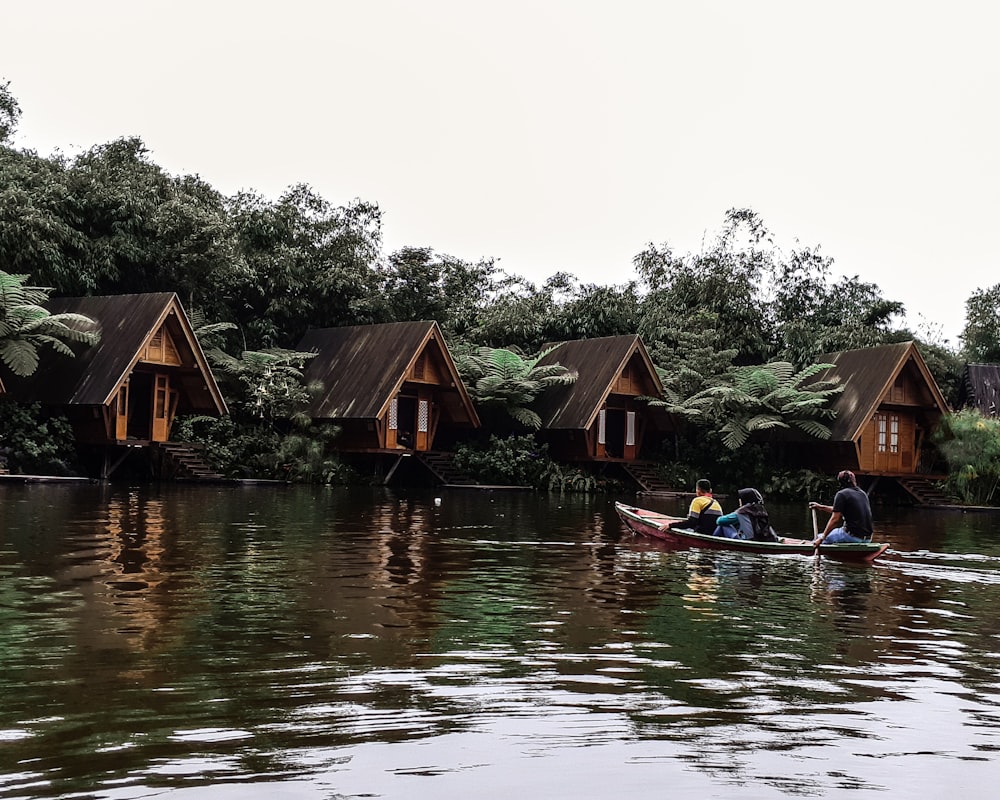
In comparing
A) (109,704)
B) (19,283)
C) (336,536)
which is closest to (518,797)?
(109,704)

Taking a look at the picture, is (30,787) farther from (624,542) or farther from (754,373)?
(754,373)

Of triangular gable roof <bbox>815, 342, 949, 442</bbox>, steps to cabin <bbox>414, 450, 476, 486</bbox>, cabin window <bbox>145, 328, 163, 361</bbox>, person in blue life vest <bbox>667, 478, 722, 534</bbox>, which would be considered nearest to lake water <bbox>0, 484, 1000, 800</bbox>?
person in blue life vest <bbox>667, 478, 722, 534</bbox>

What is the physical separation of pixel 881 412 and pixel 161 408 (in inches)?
932

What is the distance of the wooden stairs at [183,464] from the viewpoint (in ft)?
116

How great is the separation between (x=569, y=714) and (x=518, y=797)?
5.24ft

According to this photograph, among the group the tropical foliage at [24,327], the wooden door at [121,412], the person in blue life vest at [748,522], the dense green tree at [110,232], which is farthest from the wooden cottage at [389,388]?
the person in blue life vest at [748,522]

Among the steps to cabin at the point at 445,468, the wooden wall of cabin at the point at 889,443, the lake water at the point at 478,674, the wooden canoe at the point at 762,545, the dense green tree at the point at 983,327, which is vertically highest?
the dense green tree at the point at 983,327

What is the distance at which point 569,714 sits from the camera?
278 inches

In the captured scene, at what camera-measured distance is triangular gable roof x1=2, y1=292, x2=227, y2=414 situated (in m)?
33.8

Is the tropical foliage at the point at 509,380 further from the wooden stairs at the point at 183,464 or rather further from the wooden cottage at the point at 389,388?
the wooden stairs at the point at 183,464

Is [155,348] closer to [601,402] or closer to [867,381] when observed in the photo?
[601,402]

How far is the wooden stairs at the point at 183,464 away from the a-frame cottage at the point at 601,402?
38.5ft

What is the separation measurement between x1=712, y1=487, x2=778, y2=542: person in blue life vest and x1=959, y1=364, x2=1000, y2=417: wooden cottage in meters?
28.4

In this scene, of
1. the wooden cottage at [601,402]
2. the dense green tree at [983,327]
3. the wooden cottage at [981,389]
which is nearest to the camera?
the wooden cottage at [601,402]
